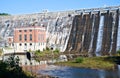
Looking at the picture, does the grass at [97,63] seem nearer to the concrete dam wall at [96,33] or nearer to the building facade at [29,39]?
the concrete dam wall at [96,33]

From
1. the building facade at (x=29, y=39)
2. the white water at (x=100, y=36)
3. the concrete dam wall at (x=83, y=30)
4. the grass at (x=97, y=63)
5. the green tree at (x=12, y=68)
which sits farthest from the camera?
the building facade at (x=29, y=39)

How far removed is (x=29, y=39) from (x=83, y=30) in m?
16.0

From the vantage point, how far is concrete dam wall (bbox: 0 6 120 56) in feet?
291

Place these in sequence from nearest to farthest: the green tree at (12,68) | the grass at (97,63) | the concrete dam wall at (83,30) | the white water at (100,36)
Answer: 1. the green tree at (12,68)
2. the grass at (97,63)
3. the white water at (100,36)
4. the concrete dam wall at (83,30)

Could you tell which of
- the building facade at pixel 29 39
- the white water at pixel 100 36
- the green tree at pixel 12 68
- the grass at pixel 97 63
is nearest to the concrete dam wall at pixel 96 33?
the white water at pixel 100 36

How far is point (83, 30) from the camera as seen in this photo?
95438 mm

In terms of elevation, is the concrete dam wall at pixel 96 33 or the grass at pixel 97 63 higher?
the concrete dam wall at pixel 96 33

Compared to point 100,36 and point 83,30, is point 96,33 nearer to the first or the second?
point 100,36

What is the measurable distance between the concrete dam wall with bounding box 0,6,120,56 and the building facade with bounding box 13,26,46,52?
474cm

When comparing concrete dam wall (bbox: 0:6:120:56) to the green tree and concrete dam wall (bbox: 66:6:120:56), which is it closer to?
concrete dam wall (bbox: 66:6:120:56)

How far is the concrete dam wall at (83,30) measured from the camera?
8869cm

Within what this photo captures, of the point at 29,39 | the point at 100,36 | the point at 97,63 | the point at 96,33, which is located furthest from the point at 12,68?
the point at 29,39

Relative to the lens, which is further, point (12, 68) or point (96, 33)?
point (96, 33)

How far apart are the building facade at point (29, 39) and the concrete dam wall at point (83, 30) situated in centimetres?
474
